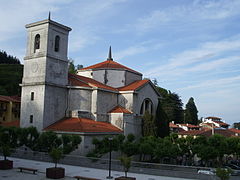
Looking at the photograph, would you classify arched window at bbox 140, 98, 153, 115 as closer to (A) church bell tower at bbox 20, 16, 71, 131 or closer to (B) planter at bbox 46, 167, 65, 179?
(A) church bell tower at bbox 20, 16, 71, 131

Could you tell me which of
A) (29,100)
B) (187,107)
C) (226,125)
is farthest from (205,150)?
(226,125)

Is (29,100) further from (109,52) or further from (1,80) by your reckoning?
(1,80)

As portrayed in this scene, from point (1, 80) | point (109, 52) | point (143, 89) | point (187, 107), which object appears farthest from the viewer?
point (1, 80)

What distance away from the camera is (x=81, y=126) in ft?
87.7

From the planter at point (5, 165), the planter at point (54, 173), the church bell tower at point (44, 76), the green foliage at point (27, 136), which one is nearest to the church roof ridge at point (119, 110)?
the church bell tower at point (44, 76)

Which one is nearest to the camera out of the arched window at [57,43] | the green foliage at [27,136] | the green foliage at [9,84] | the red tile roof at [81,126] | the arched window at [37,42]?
the green foliage at [27,136]

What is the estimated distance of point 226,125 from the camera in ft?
300

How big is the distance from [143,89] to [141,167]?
62.6 ft

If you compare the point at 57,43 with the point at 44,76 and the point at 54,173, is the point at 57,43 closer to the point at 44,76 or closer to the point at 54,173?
the point at 44,76

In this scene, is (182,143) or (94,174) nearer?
(94,174)

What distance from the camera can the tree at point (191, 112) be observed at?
78.1m

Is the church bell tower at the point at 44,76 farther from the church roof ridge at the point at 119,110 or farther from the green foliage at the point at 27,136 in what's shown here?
the church roof ridge at the point at 119,110

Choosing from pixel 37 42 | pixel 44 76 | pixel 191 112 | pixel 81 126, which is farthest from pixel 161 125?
pixel 191 112

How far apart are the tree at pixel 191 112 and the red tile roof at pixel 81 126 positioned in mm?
51966
